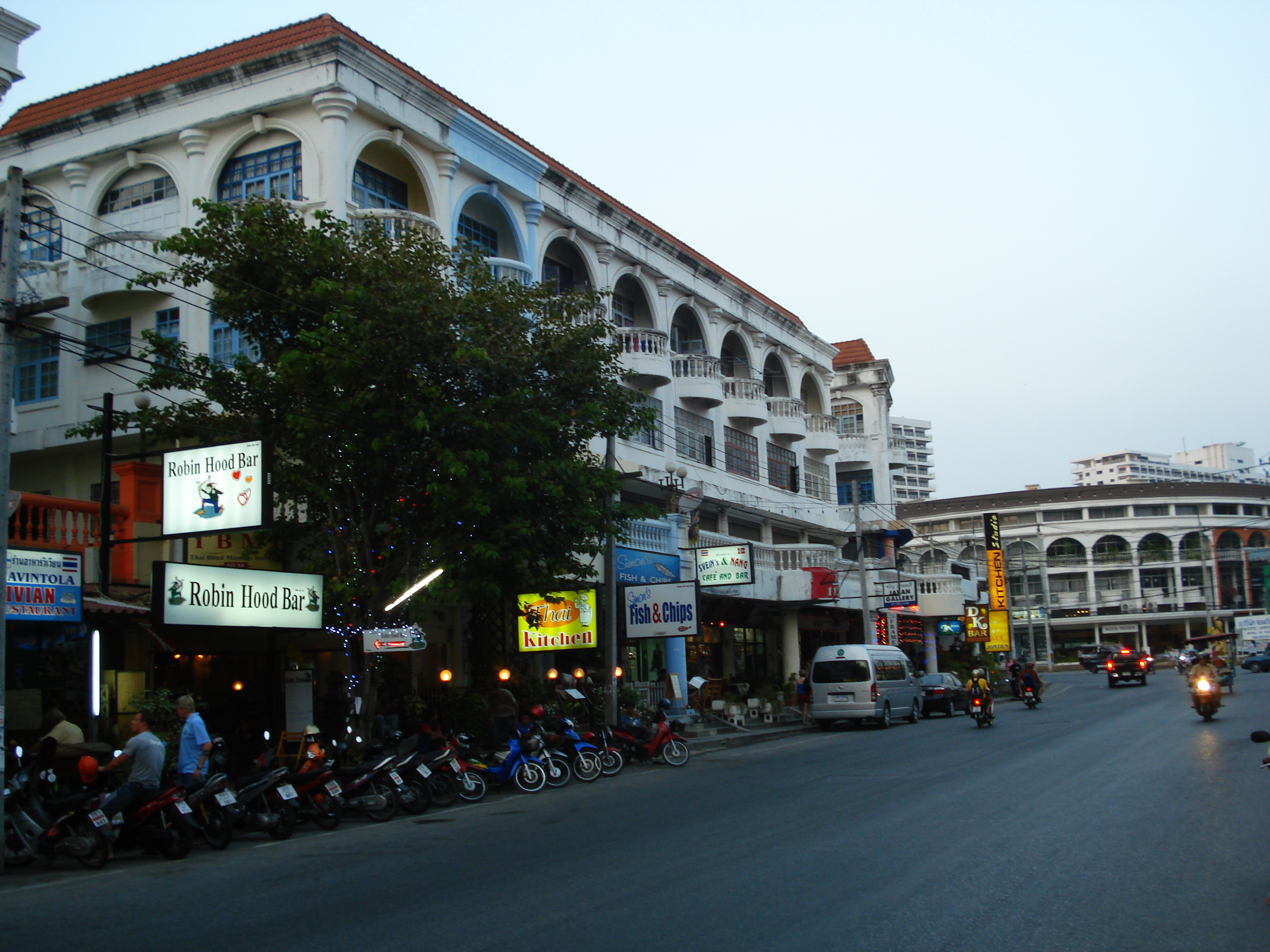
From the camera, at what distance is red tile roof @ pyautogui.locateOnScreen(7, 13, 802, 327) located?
23875mm

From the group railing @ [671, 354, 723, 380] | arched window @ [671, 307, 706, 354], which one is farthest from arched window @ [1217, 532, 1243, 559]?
railing @ [671, 354, 723, 380]

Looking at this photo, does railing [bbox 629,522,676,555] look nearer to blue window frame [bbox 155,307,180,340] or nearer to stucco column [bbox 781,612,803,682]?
stucco column [bbox 781,612,803,682]

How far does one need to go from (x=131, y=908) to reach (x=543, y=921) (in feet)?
12.4

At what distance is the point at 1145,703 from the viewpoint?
3462 cm

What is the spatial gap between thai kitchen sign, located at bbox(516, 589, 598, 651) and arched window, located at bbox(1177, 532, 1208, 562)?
92430mm

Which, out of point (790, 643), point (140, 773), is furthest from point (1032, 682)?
point (140, 773)

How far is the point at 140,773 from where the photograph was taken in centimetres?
1213

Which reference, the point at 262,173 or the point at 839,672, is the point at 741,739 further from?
the point at 262,173

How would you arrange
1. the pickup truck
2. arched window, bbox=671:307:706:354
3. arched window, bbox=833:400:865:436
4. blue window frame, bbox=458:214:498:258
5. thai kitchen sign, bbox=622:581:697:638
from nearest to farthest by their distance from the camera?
thai kitchen sign, bbox=622:581:697:638 → blue window frame, bbox=458:214:498:258 → arched window, bbox=671:307:706:354 → the pickup truck → arched window, bbox=833:400:865:436

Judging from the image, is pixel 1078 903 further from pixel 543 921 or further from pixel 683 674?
pixel 683 674

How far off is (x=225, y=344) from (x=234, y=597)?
798 cm

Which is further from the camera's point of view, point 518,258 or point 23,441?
point 518,258

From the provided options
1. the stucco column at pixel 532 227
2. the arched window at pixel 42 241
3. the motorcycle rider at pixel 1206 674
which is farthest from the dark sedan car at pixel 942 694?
the arched window at pixel 42 241

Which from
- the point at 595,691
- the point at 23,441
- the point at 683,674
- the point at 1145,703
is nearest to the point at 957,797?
the point at 595,691
